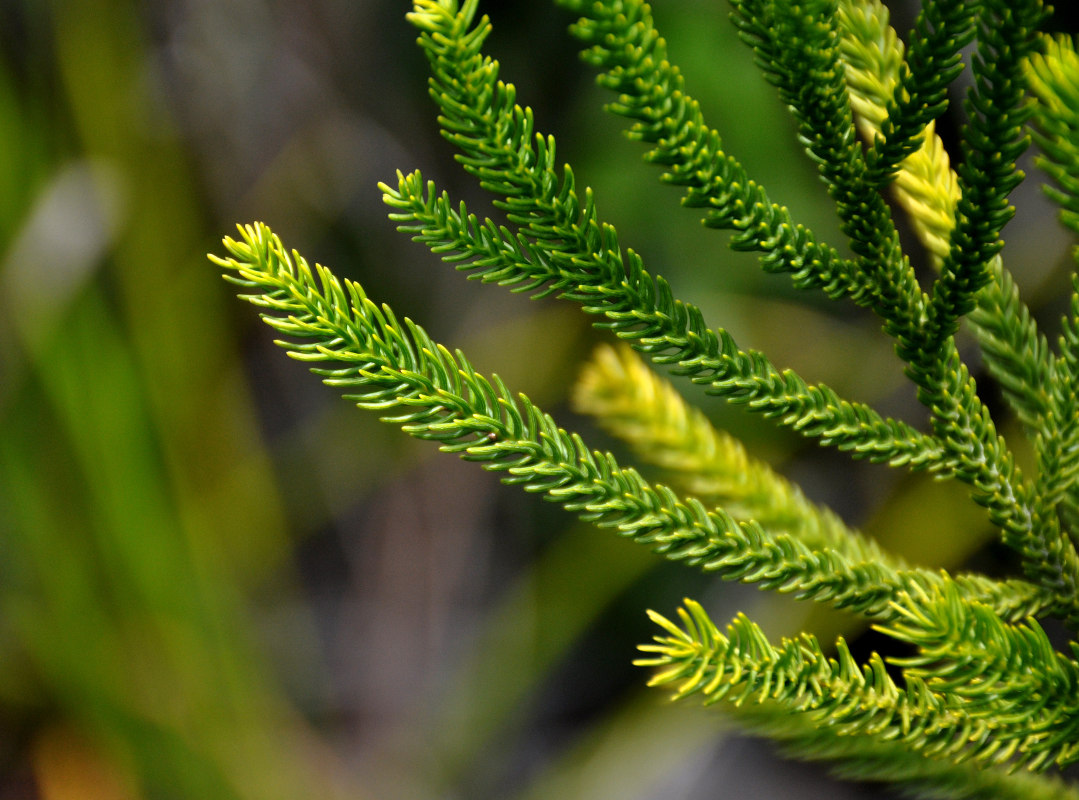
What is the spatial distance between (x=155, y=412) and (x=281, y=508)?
0.75 feet

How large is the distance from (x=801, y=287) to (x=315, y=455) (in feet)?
3.30

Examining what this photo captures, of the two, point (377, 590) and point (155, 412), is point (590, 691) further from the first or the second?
point (155, 412)

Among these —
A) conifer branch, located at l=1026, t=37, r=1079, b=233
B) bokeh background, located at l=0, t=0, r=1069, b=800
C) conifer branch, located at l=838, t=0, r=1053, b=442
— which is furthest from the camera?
bokeh background, located at l=0, t=0, r=1069, b=800

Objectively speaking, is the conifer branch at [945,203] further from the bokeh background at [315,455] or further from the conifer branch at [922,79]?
the bokeh background at [315,455]

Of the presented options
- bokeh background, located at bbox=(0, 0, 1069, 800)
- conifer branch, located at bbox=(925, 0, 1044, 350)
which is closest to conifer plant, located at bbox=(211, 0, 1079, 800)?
conifer branch, located at bbox=(925, 0, 1044, 350)

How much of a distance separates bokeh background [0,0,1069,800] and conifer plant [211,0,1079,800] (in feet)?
2.08

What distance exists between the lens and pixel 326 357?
7.6 inches

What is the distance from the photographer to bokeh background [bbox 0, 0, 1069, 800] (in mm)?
904

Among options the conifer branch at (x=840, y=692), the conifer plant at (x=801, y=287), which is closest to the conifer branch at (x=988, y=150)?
the conifer plant at (x=801, y=287)

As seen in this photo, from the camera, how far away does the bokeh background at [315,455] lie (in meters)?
0.90

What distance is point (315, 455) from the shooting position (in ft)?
3.71

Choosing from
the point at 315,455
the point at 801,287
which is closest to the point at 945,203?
the point at 801,287

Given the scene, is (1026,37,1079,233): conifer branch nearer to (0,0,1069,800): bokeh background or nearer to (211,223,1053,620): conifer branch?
(211,223,1053,620): conifer branch

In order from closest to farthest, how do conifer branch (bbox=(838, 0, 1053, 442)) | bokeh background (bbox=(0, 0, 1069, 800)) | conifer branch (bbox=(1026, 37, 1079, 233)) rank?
1. conifer branch (bbox=(1026, 37, 1079, 233))
2. conifer branch (bbox=(838, 0, 1053, 442))
3. bokeh background (bbox=(0, 0, 1069, 800))
